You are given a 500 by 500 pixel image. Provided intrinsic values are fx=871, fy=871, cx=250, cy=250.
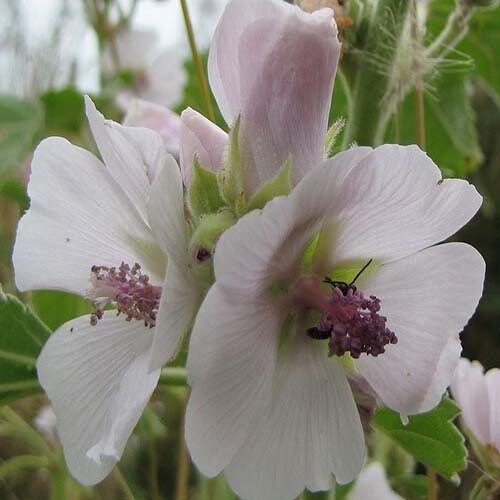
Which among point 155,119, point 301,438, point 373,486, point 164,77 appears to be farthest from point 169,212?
point 164,77

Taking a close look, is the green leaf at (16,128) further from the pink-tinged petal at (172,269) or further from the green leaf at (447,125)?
the pink-tinged petal at (172,269)

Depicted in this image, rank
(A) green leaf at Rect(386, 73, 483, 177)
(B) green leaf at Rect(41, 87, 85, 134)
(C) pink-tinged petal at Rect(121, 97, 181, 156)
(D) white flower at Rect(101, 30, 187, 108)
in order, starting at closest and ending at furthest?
(C) pink-tinged petal at Rect(121, 97, 181, 156), (A) green leaf at Rect(386, 73, 483, 177), (B) green leaf at Rect(41, 87, 85, 134), (D) white flower at Rect(101, 30, 187, 108)

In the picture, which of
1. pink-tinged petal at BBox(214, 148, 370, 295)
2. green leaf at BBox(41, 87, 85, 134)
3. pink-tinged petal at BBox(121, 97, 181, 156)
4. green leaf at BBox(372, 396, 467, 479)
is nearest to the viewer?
pink-tinged petal at BBox(214, 148, 370, 295)

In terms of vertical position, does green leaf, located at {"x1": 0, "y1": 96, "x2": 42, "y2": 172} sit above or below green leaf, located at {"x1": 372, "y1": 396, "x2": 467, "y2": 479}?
below

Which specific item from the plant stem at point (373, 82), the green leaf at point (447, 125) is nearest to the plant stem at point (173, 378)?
the plant stem at point (373, 82)

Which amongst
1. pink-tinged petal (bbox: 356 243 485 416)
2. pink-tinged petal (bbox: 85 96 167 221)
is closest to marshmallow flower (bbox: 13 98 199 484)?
pink-tinged petal (bbox: 85 96 167 221)

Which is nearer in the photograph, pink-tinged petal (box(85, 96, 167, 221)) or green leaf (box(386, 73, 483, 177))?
pink-tinged petal (box(85, 96, 167, 221))

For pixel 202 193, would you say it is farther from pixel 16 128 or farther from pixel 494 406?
pixel 16 128

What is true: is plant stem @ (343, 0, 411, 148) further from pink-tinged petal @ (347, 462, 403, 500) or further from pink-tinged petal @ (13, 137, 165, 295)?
pink-tinged petal @ (347, 462, 403, 500)
